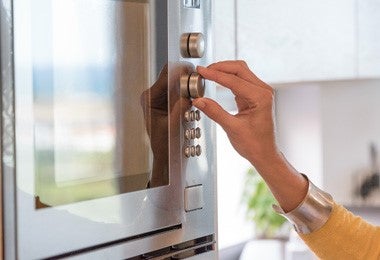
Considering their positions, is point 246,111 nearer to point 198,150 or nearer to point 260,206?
point 198,150

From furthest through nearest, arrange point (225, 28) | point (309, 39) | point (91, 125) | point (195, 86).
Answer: point (309, 39), point (225, 28), point (195, 86), point (91, 125)

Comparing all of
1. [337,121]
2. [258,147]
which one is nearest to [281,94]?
[337,121]

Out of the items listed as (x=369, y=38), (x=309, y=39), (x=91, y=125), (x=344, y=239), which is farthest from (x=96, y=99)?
(x=369, y=38)

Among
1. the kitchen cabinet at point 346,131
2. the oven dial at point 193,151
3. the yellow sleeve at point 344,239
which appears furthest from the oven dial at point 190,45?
the kitchen cabinet at point 346,131

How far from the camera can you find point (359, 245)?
4.17 ft

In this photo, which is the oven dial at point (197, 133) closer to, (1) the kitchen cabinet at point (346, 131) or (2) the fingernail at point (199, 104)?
(2) the fingernail at point (199, 104)

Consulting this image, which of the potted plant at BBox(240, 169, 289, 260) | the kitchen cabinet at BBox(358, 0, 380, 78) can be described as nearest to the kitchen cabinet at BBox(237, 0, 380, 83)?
the kitchen cabinet at BBox(358, 0, 380, 78)

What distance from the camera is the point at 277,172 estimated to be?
1157mm

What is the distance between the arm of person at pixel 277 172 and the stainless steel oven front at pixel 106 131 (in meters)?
0.03

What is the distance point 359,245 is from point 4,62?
0.68 metres

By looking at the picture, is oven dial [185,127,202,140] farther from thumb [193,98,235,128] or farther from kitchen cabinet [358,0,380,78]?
kitchen cabinet [358,0,380,78]

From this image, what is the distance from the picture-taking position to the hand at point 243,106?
1.00 metres

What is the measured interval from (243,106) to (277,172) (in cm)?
15

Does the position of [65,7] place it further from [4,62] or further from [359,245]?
[359,245]
